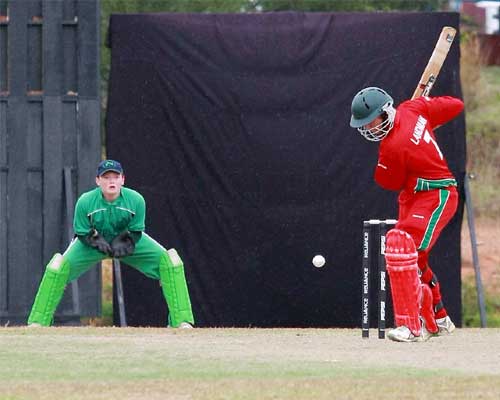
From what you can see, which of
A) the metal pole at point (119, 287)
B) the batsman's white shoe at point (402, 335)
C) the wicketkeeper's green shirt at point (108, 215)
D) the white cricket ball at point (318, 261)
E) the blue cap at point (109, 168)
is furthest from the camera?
the metal pole at point (119, 287)

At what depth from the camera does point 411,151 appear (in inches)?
333

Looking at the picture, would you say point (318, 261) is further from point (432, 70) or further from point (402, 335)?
point (402, 335)

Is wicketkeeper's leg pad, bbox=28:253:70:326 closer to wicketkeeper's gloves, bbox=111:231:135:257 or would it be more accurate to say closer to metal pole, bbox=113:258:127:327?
wicketkeeper's gloves, bbox=111:231:135:257

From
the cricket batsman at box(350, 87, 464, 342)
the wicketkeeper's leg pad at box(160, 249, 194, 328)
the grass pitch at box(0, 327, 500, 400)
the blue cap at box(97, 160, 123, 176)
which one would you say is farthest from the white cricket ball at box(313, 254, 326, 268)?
the cricket batsman at box(350, 87, 464, 342)

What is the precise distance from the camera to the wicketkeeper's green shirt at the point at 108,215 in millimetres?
10688

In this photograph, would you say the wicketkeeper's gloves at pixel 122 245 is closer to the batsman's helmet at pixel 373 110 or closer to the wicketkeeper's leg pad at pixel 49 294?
the wicketkeeper's leg pad at pixel 49 294

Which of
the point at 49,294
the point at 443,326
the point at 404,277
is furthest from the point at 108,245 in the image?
the point at 404,277

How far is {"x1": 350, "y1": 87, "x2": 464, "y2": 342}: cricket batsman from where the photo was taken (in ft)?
27.5

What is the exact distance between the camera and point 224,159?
1300 centimetres

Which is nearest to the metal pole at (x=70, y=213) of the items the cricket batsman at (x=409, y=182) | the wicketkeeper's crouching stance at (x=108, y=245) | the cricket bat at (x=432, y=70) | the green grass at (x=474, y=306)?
the wicketkeeper's crouching stance at (x=108, y=245)

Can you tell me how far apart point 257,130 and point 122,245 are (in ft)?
9.11

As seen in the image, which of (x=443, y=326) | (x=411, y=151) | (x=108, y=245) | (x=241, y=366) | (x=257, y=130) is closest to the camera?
(x=241, y=366)

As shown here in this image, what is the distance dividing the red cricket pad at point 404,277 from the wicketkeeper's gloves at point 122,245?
2.90 m

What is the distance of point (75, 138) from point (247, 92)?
1721 mm
